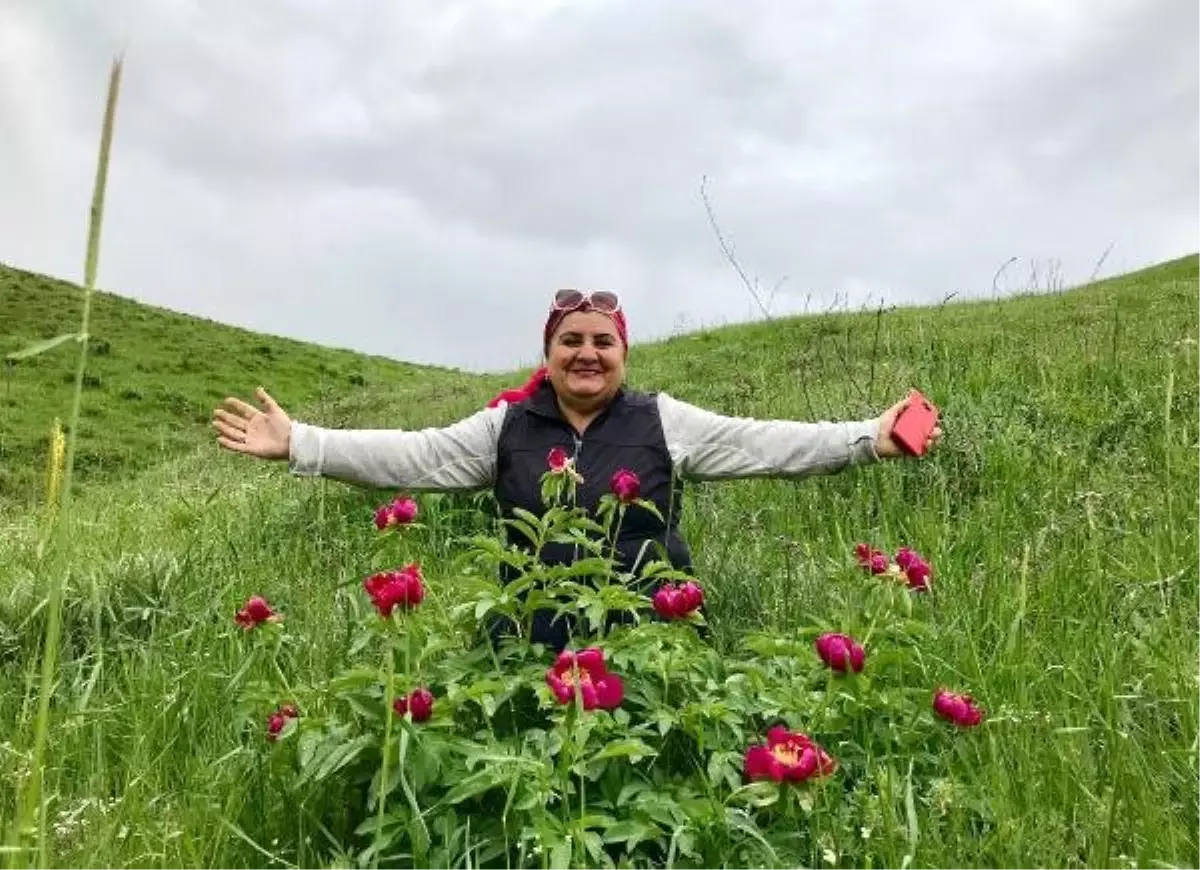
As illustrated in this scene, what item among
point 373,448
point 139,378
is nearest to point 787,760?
point 373,448

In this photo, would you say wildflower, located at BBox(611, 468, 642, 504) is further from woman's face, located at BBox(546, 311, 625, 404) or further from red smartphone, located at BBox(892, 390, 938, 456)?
red smartphone, located at BBox(892, 390, 938, 456)

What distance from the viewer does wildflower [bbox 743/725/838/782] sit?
1.79m

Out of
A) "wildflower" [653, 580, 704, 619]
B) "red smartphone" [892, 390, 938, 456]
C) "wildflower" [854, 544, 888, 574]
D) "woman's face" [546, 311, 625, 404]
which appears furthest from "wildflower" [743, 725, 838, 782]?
"woman's face" [546, 311, 625, 404]

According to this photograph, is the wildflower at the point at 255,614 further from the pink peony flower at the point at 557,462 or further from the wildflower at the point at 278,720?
the pink peony flower at the point at 557,462

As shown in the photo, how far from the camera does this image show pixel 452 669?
243 centimetres

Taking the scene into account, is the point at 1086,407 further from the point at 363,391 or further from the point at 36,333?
the point at 36,333

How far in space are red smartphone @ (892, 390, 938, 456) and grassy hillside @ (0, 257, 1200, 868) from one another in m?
0.33

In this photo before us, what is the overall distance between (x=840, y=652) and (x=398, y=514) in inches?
37.8

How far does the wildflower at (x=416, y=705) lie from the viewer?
2.13 m

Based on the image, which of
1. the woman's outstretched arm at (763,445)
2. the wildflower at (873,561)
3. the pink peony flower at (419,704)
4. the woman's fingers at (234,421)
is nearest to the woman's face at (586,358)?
the woman's outstretched arm at (763,445)

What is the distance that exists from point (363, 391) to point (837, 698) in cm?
2112

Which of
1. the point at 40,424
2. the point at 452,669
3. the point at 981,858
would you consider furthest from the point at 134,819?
the point at 40,424

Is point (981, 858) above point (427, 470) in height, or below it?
below

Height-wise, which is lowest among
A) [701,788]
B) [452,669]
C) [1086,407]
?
[701,788]
